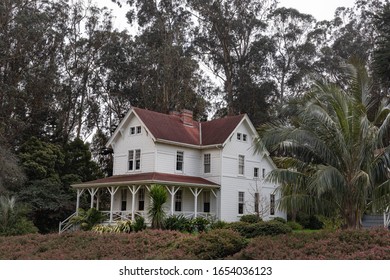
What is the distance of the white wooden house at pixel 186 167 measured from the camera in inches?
1313

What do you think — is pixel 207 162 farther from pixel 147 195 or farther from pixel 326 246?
pixel 326 246

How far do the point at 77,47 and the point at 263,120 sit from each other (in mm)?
19194

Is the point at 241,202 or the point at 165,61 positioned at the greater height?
the point at 165,61

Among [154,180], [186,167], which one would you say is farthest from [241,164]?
[154,180]

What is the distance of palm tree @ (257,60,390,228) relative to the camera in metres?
15.8

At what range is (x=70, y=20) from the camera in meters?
48.4

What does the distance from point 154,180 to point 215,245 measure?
1644 centimetres

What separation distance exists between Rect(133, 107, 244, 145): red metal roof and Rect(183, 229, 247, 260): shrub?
751 inches

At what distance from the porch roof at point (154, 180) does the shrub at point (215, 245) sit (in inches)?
622

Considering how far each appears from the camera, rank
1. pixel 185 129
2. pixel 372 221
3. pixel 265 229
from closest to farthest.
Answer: pixel 265 229
pixel 372 221
pixel 185 129

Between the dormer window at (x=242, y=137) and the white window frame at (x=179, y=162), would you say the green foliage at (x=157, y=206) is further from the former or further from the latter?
the dormer window at (x=242, y=137)

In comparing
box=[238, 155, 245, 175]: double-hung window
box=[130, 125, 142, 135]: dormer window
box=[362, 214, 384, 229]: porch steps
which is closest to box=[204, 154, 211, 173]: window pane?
box=[238, 155, 245, 175]: double-hung window

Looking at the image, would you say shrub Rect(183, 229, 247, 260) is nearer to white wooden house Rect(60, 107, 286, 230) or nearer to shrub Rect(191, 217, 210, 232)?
shrub Rect(191, 217, 210, 232)

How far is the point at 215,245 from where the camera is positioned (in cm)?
1392
